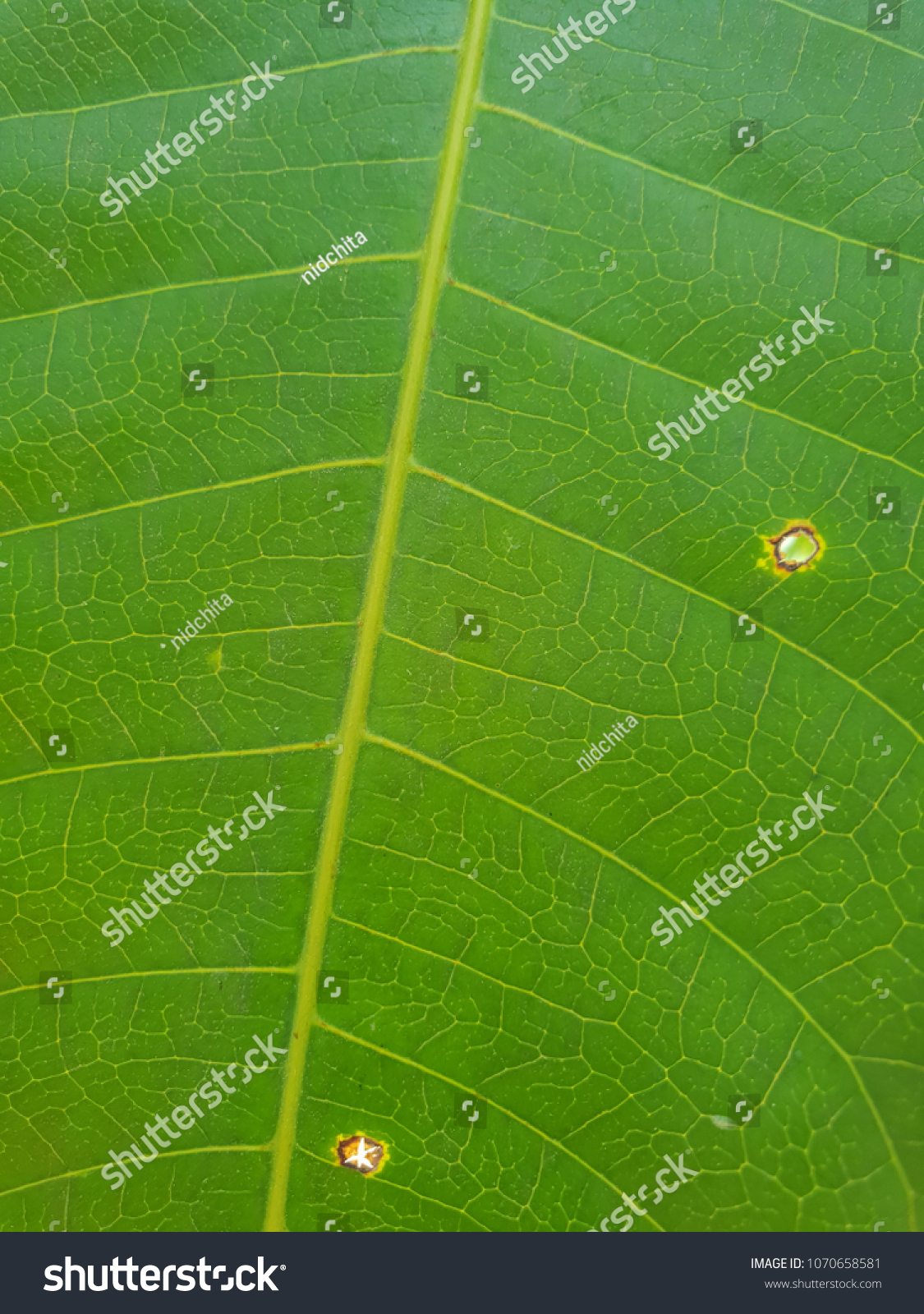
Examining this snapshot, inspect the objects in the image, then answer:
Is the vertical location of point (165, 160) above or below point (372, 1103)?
above

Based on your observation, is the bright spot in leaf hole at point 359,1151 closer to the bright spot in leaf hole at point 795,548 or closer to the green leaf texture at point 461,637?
the green leaf texture at point 461,637

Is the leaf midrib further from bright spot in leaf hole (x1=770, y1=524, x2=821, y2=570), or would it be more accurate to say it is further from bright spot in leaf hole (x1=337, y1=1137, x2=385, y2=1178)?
bright spot in leaf hole (x1=770, y1=524, x2=821, y2=570)

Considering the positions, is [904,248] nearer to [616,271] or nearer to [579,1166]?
[616,271]

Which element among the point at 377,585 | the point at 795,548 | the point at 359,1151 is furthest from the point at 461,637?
the point at 359,1151

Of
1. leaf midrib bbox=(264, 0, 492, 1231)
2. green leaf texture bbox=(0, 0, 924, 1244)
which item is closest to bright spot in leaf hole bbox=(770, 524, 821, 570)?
green leaf texture bbox=(0, 0, 924, 1244)

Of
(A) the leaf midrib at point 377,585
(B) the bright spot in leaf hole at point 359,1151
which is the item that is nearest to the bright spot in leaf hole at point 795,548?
(A) the leaf midrib at point 377,585

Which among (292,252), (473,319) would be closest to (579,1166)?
(473,319)

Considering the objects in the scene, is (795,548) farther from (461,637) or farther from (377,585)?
(377,585)
